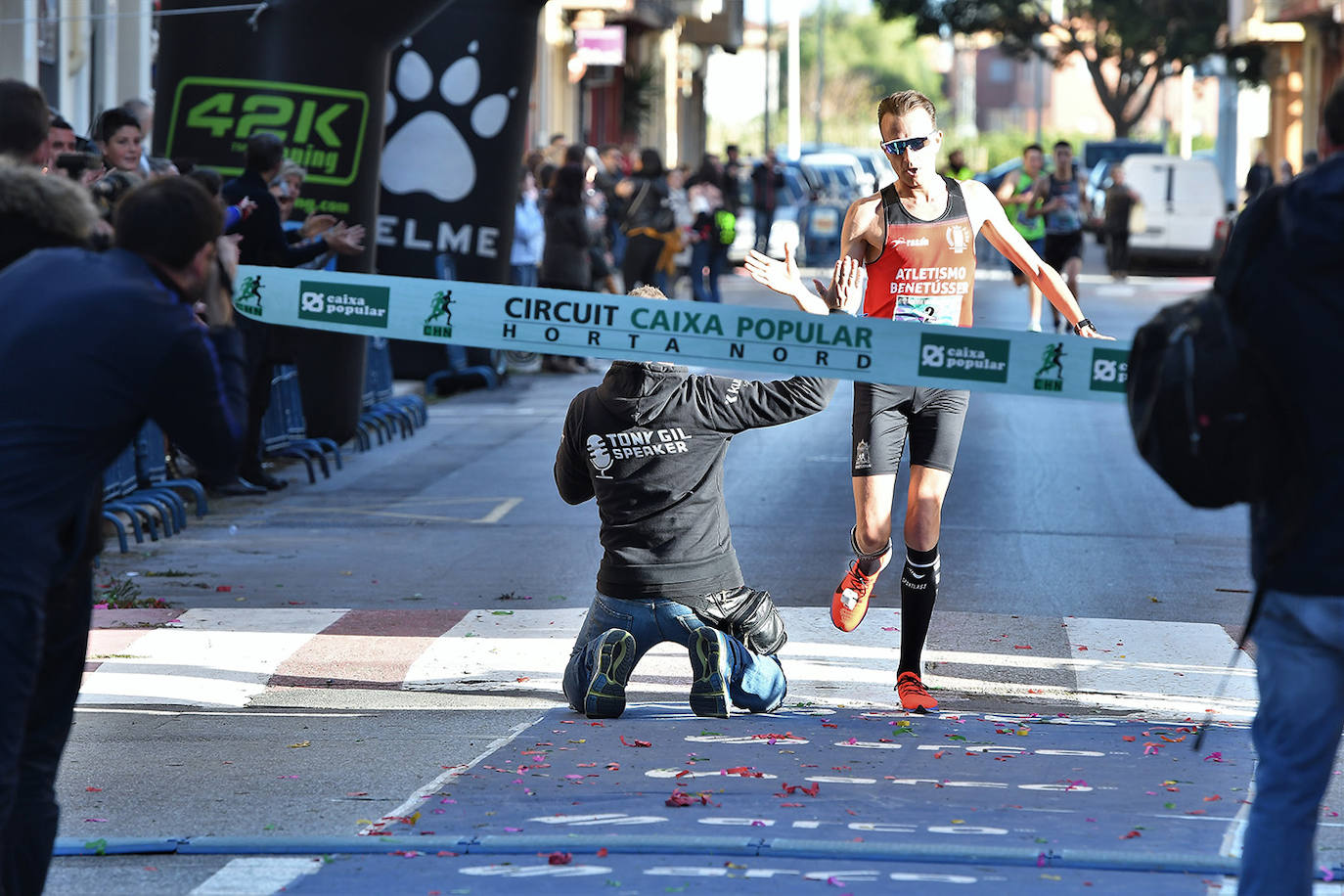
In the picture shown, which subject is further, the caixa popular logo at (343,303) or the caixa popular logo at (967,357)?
the caixa popular logo at (343,303)

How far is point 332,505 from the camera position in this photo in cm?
1242

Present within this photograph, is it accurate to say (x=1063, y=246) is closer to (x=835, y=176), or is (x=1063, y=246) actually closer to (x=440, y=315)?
(x=440, y=315)

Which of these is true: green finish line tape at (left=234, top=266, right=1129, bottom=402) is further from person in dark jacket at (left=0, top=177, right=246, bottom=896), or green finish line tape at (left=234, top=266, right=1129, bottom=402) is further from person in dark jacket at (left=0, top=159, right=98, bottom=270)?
person in dark jacket at (left=0, top=177, right=246, bottom=896)

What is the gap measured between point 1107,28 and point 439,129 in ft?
147

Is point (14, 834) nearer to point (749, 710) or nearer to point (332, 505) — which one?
point (749, 710)

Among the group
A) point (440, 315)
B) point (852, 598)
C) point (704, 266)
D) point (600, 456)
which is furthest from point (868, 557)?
point (704, 266)

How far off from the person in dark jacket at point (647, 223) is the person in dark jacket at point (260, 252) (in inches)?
359

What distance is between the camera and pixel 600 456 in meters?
6.68

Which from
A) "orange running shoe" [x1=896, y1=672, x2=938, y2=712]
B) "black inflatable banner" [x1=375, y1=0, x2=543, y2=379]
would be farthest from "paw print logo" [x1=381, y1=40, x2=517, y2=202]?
"orange running shoe" [x1=896, y1=672, x2=938, y2=712]

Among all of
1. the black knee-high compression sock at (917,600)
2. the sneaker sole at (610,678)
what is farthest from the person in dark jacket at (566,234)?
the sneaker sole at (610,678)

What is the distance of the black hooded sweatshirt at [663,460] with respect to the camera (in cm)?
662

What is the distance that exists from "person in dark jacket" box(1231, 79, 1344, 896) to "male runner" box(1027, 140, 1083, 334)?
18064mm

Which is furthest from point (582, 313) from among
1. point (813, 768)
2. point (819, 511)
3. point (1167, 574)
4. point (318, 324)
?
point (819, 511)

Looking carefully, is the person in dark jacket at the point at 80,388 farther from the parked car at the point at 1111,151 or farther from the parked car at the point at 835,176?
the parked car at the point at 1111,151
